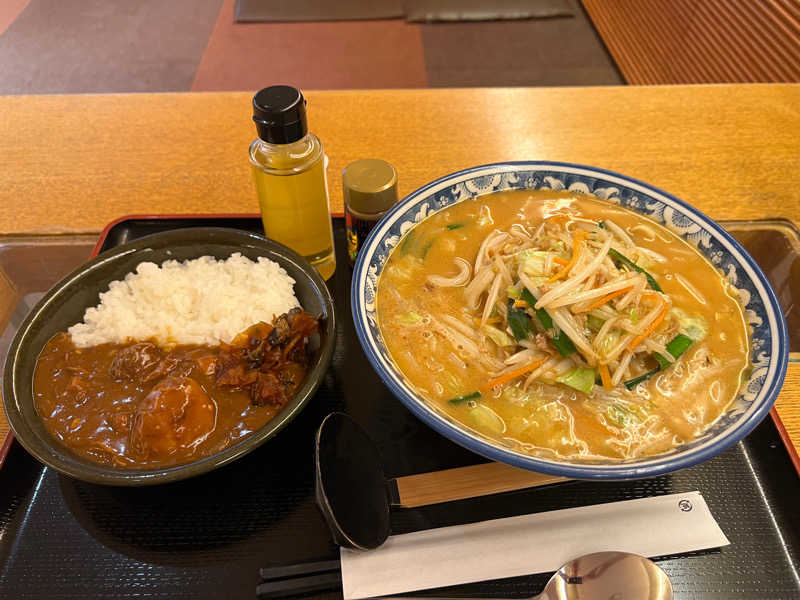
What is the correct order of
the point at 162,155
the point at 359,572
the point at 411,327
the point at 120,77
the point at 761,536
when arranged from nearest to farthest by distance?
the point at 359,572
the point at 761,536
the point at 411,327
the point at 162,155
the point at 120,77

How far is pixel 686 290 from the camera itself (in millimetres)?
1498

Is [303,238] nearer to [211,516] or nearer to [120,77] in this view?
[211,516]

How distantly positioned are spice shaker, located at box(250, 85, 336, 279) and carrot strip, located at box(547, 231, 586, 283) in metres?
0.72

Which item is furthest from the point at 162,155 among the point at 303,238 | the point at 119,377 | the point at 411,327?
the point at 411,327

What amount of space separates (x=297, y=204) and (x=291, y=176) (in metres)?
0.09

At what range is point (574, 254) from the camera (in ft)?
4.75

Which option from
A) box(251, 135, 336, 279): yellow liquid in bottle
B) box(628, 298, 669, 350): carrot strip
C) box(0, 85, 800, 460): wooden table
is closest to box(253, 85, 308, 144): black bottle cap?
box(251, 135, 336, 279): yellow liquid in bottle

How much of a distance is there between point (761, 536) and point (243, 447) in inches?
45.2

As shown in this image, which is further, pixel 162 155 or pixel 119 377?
pixel 162 155

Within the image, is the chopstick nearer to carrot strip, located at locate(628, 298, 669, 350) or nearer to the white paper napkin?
the white paper napkin

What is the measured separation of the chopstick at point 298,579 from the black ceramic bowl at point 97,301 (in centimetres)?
25

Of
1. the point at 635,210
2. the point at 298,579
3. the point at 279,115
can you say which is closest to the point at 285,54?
the point at 279,115

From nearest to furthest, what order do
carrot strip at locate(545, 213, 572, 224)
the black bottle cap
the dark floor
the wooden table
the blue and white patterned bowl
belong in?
the blue and white patterned bowl < the black bottle cap < carrot strip at locate(545, 213, 572, 224) < the wooden table < the dark floor

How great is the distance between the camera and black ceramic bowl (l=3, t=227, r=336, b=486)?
46.0 inches
